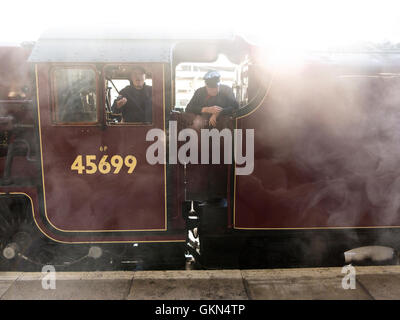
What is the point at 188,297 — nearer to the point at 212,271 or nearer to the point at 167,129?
the point at 212,271

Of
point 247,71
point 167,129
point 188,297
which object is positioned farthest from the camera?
point 247,71

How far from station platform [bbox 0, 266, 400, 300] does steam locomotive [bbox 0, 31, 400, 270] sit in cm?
21

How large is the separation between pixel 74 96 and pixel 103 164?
0.77 metres

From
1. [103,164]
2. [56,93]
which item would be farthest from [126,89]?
[103,164]

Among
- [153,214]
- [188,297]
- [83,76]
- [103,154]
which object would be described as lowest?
[188,297]

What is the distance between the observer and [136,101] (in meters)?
3.58

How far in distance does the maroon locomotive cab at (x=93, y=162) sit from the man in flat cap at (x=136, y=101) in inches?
3.8

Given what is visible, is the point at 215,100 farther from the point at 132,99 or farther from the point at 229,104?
the point at 132,99

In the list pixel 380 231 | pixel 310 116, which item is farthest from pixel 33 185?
pixel 380 231

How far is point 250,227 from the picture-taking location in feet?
11.9

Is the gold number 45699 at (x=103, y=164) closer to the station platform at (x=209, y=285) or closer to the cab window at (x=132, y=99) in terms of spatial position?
the cab window at (x=132, y=99)

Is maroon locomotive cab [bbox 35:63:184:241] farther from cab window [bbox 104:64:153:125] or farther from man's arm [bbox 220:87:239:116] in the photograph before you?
man's arm [bbox 220:87:239:116]

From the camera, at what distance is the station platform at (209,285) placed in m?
3.29

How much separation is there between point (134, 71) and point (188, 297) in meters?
2.39
